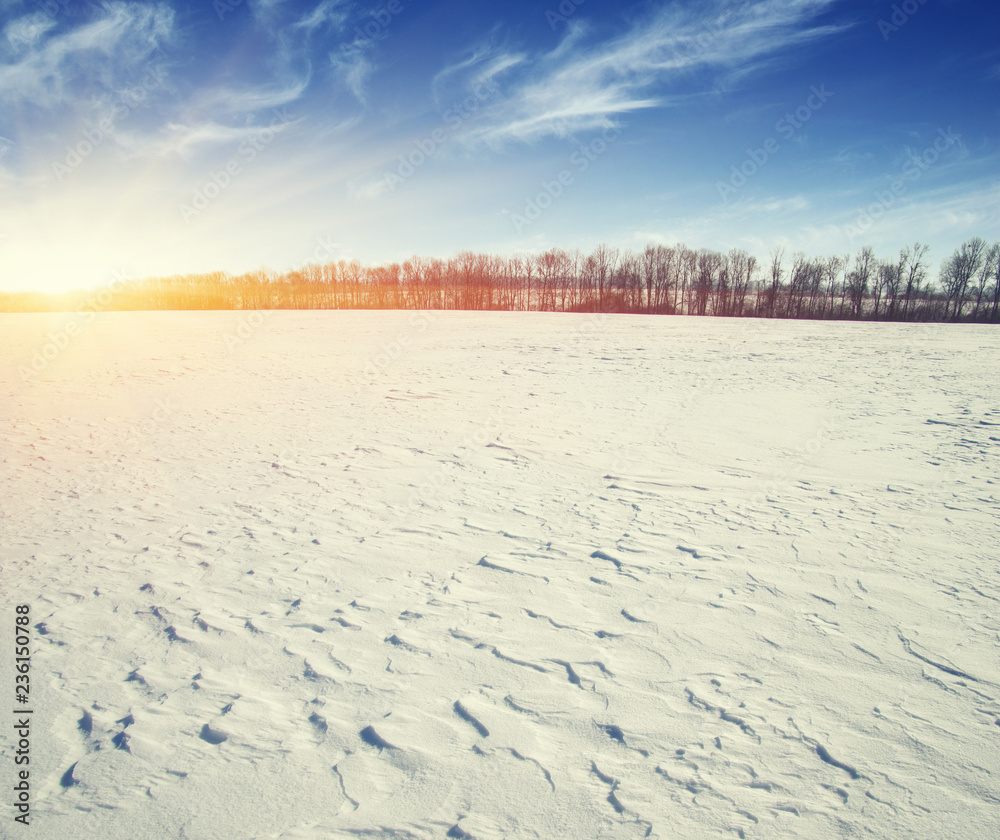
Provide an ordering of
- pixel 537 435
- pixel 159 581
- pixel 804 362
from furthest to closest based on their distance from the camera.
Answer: pixel 804 362
pixel 537 435
pixel 159 581

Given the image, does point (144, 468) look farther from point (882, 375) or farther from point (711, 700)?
point (882, 375)

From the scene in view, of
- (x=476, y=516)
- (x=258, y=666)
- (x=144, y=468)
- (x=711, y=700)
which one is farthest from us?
(x=144, y=468)

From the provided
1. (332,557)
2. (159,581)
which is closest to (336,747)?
(332,557)

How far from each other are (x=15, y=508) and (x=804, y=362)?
18.4 meters

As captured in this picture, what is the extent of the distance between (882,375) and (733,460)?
9641mm

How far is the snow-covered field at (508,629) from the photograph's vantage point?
220 cm

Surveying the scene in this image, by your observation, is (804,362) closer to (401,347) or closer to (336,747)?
(401,347)

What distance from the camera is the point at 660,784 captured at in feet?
7.34

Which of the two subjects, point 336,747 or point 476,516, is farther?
point 476,516

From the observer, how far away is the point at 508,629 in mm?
3293

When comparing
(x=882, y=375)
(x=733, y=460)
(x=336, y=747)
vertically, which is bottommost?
(x=336, y=747)

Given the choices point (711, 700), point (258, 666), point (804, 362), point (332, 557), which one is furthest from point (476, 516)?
point (804, 362)

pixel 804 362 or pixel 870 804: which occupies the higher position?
pixel 804 362

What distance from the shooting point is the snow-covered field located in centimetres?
220
